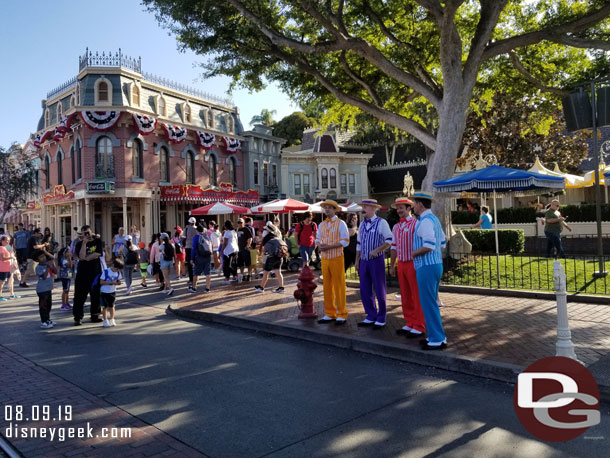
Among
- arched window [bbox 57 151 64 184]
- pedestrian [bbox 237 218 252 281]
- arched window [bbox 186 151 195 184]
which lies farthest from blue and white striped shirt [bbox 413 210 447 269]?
arched window [bbox 57 151 64 184]

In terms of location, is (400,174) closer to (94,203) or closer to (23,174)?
(94,203)

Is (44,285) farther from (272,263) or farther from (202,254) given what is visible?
(272,263)

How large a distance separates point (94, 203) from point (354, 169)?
2262 cm

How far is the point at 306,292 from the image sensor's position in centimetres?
786

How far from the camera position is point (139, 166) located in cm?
2616

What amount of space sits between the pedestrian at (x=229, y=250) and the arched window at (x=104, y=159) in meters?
14.4

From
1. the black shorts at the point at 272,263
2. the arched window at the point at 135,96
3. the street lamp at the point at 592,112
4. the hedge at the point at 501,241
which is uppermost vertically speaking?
the arched window at the point at 135,96

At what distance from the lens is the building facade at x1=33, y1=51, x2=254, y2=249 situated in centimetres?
2477

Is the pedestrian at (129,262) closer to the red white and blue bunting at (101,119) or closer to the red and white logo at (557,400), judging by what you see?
the red and white logo at (557,400)

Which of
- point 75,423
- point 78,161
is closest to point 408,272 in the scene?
point 75,423

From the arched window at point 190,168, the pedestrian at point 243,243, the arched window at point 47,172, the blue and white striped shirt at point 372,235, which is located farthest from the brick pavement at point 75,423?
the arched window at point 47,172

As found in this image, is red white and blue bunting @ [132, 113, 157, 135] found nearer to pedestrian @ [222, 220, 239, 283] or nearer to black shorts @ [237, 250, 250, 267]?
pedestrian @ [222, 220, 239, 283]

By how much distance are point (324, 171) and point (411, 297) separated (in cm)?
3336

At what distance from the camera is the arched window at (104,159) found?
24.9 m
